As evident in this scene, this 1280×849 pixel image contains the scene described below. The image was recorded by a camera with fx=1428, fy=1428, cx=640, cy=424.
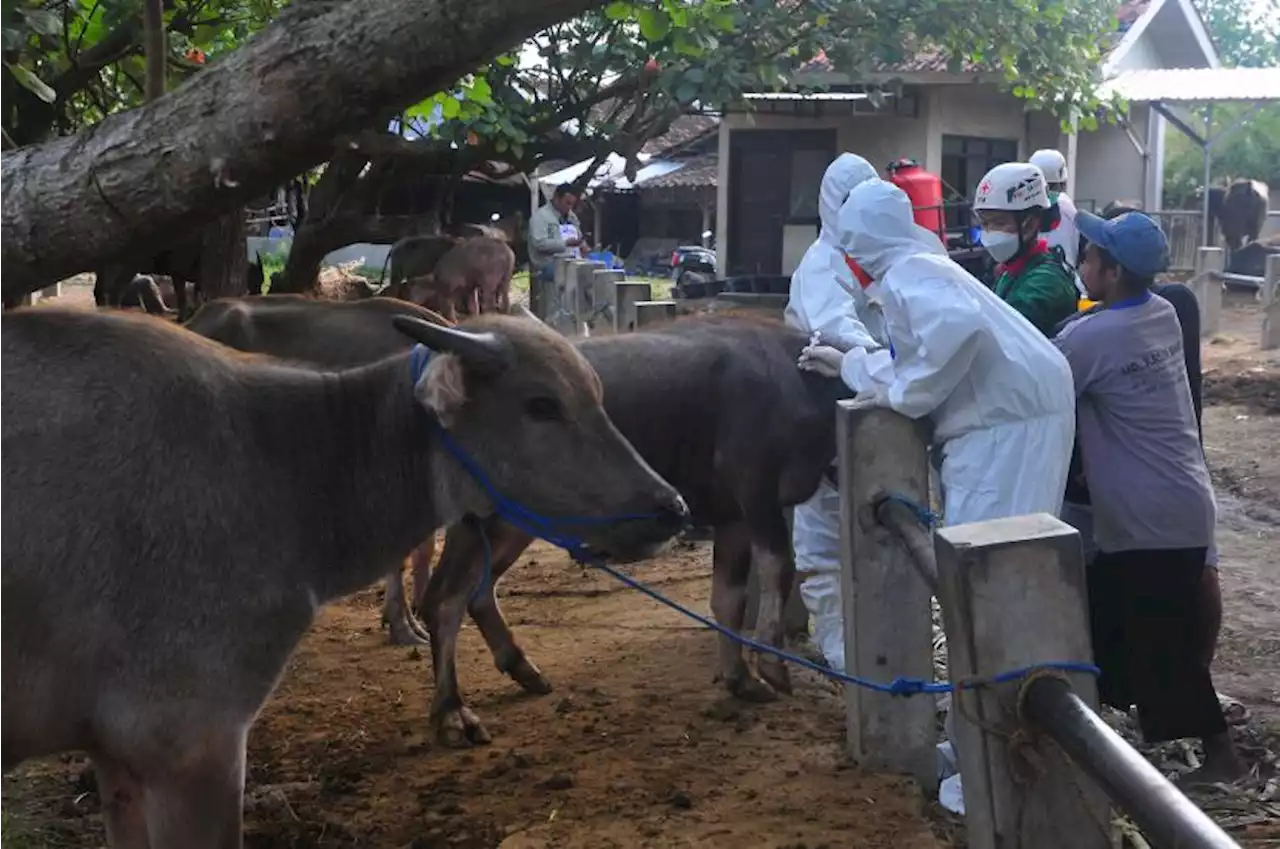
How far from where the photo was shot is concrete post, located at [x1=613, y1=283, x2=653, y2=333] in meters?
9.36

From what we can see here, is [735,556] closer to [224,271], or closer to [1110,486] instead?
[1110,486]

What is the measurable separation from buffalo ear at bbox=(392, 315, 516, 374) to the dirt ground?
1.70 meters

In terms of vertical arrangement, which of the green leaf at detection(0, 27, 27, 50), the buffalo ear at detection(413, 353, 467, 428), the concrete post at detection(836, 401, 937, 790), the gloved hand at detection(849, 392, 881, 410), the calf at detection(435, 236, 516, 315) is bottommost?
the concrete post at detection(836, 401, 937, 790)

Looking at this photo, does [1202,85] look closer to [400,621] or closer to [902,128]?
[902,128]

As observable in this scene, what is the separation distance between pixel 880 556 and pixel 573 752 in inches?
64.9

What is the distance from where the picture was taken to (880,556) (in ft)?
16.0

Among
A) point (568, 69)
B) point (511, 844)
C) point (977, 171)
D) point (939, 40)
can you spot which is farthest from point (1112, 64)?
point (511, 844)

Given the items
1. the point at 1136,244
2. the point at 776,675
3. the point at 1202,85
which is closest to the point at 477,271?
the point at 776,675

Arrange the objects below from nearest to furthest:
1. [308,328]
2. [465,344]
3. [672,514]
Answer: [465,344], [672,514], [308,328]

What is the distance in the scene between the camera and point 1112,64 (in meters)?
24.0

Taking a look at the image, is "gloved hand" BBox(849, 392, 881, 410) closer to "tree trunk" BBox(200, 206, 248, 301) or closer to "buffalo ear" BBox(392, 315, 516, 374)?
"buffalo ear" BBox(392, 315, 516, 374)

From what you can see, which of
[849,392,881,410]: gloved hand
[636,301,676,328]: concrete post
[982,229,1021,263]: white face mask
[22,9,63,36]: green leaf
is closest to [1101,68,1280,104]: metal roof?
[636,301,676,328]: concrete post

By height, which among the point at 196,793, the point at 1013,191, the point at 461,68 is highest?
the point at 461,68

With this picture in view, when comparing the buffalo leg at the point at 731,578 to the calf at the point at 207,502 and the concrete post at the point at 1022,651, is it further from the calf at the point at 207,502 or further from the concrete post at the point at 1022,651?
the concrete post at the point at 1022,651
